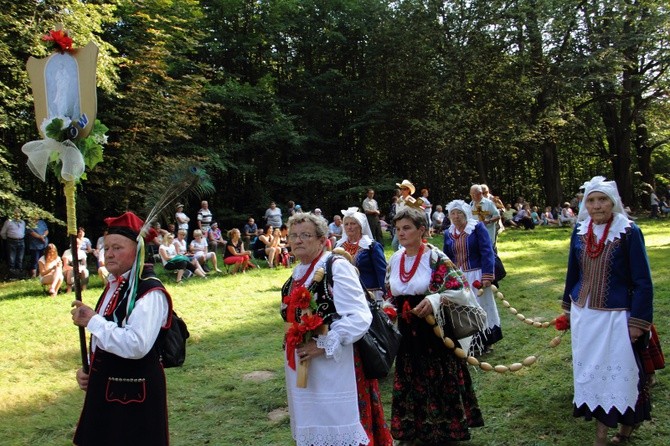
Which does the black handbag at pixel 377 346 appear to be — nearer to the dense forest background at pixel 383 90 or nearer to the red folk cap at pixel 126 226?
the red folk cap at pixel 126 226

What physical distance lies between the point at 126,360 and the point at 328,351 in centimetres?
114

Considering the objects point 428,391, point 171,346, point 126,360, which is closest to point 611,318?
point 428,391

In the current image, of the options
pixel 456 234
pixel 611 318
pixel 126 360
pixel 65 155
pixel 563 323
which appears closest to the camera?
pixel 126 360

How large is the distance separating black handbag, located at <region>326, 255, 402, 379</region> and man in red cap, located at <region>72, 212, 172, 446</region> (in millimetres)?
1125

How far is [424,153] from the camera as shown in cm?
2870

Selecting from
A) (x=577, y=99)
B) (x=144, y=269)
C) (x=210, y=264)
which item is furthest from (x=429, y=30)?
(x=144, y=269)

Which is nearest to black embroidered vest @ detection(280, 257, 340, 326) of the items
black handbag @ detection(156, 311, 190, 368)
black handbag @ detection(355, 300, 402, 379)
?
black handbag @ detection(355, 300, 402, 379)

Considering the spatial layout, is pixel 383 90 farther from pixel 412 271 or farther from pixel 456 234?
pixel 412 271

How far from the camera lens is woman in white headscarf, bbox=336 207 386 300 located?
261 inches

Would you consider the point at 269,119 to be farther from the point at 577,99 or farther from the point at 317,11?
the point at 577,99

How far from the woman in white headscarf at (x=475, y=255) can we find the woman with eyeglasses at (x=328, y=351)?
11.6 ft

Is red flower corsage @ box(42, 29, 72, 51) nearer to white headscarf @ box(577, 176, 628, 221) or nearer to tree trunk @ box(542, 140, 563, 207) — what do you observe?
white headscarf @ box(577, 176, 628, 221)

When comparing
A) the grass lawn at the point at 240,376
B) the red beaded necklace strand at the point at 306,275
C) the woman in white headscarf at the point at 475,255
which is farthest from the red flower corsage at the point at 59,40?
the woman in white headscarf at the point at 475,255

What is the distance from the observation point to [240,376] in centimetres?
728
